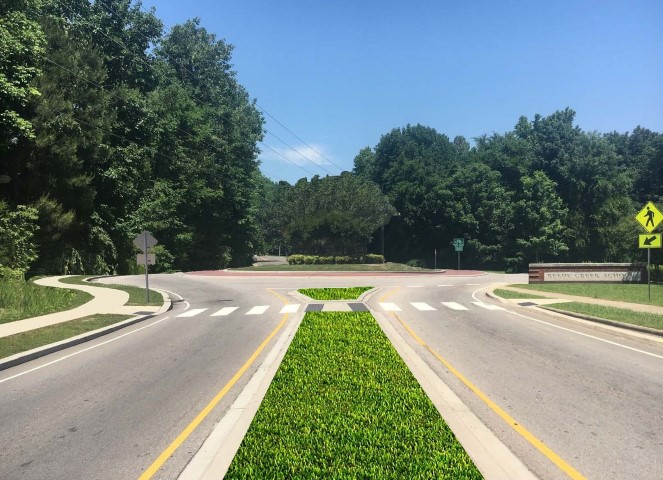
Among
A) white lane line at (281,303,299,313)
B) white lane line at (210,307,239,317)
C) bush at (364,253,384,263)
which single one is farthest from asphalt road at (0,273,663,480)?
bush at (364,253,384,263)

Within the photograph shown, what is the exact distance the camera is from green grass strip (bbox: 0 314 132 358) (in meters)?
11.0

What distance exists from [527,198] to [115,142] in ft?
156

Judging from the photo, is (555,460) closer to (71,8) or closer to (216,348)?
(216,348)

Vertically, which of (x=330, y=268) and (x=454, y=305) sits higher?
(x=330, y=268)

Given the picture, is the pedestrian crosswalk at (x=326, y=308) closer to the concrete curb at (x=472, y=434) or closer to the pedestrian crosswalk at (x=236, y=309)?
the pedestrian crosswalk at (x=236, y=309)

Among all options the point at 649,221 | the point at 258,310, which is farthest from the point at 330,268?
the point at 649,221

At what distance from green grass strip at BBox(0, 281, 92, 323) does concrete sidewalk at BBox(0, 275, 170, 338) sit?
52 cm

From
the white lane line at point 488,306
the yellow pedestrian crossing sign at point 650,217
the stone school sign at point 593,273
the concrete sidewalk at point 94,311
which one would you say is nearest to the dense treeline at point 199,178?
the concrete sidewalk at point 94,311

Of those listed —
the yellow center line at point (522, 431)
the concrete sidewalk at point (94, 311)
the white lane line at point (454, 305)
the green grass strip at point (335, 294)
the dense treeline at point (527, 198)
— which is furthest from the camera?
the dense treeline at point (527, 198)

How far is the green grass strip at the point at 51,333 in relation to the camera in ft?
36.1

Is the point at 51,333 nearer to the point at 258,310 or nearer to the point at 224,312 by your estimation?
the point at 224,312

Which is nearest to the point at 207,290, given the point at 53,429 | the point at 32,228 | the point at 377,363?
the point at 32,228

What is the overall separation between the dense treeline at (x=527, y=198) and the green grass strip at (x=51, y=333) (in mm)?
52338

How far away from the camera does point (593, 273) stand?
32.5m
